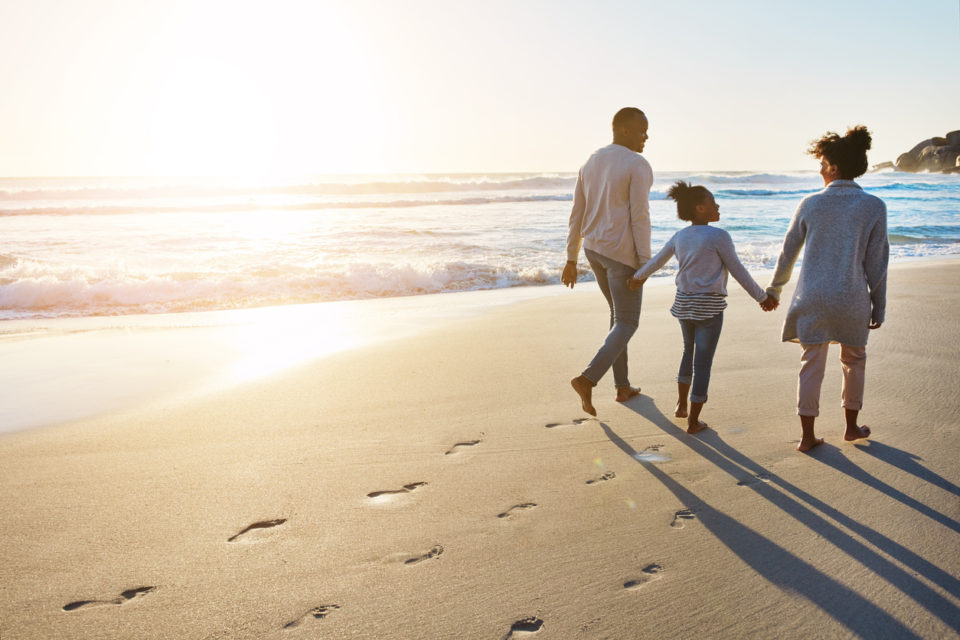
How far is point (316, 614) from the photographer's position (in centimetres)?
202

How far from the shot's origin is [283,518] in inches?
103

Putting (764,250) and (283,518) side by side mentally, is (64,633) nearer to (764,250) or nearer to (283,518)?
(283,518)

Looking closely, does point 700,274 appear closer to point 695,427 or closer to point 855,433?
point 695,427

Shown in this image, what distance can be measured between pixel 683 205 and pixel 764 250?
11.1 metres

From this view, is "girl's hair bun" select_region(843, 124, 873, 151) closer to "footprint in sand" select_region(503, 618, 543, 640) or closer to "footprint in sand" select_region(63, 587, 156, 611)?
"footprint in sand" select_region(503, 618, 543, 640)

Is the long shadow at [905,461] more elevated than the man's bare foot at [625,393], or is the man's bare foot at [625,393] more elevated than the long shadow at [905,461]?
the man's bare foot at [625,393]

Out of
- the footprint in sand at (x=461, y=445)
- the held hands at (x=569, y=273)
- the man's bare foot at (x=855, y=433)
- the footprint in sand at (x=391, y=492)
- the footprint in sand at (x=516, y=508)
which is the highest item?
the held hands at (x=569, y=273)

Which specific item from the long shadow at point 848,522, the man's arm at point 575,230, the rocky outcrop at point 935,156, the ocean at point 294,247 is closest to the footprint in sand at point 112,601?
the long shadow at point 848,522

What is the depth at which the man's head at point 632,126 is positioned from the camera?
12.4ft

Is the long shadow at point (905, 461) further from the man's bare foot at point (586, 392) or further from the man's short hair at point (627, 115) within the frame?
the man's short hair at point (627, 115)

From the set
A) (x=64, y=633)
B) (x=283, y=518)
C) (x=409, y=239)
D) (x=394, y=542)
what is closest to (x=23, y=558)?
(x=64, y=633)

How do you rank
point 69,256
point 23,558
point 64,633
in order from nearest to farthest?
point 64,633
point 23,558
point 69,256

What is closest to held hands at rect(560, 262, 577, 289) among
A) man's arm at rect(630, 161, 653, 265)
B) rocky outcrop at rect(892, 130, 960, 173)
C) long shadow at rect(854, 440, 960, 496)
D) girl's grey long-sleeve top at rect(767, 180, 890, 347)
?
man's arm at rect(630, 161, 653, 265)

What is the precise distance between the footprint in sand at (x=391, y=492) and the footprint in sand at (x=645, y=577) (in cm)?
106
